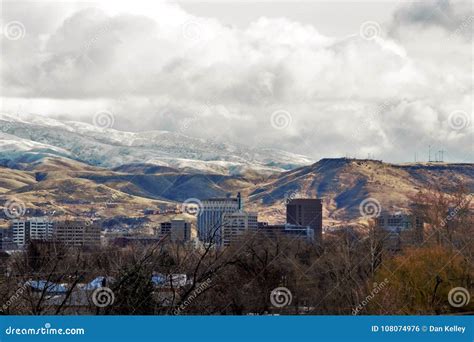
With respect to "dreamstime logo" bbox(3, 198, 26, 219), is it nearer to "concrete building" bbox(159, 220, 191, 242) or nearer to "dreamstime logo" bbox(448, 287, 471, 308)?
"concrete building" bbox(159, 220, 191, 242)

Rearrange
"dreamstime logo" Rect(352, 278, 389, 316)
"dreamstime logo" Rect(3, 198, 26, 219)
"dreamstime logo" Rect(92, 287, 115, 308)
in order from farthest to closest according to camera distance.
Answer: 1. "dreamstime logo" Rect(3, 198, 26, 219)
2. "dreamstime logo" Rect(352, 278, 389, 316)
3. "dreamstime logo" Rect(92, 287, 115, 308)

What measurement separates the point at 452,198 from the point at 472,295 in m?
34.2

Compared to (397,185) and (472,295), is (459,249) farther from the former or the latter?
(397,185)

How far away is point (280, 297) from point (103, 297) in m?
14.3

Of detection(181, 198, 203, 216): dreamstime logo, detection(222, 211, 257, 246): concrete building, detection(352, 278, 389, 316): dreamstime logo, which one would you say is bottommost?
detection(352, 278, 389, 316): dreamstime logo

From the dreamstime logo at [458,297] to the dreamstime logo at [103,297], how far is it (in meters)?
12.7

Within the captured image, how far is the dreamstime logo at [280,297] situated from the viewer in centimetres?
2592

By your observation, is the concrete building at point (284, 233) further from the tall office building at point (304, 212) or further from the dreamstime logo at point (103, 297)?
the dreamstime logo at point (103, 297)

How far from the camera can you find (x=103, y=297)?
14133mm

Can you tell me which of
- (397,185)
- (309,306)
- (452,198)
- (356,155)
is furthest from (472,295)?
(356,155)

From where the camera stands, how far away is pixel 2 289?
16391mm

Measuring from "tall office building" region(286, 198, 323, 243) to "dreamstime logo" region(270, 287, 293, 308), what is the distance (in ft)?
230

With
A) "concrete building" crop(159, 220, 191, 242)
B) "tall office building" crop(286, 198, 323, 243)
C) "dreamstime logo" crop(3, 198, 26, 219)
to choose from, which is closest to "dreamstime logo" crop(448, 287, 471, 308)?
"concrete building" crop(159, 220, 191, 242)

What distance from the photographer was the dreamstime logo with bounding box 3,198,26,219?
159 metres
